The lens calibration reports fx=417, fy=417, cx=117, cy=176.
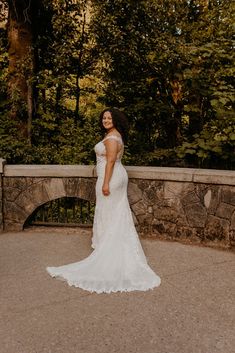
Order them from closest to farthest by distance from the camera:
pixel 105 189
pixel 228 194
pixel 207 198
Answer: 1. pixel 105 189
2. pixel 228 194
3. pixel 207 198

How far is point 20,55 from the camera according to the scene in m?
8.90

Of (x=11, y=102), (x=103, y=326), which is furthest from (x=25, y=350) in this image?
(x=11, y=102)

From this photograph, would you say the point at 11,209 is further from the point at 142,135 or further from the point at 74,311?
the point at 142,135

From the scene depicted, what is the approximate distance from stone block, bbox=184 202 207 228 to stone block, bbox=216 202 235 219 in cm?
20

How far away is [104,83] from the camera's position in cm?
976

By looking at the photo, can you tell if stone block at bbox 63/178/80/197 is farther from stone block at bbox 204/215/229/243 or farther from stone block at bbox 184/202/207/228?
stone block at bbox 204/215/229/243

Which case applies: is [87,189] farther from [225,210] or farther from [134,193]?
[225,210]

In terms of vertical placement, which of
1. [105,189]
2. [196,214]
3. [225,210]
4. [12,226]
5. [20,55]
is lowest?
[12,226]

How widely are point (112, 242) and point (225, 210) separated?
1661 millimetres

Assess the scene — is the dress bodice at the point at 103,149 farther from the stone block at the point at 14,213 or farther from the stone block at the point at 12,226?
the stone block at the point at 12,226

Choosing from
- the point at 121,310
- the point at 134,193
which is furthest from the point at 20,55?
the point at 121,310

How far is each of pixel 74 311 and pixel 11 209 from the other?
288 cm

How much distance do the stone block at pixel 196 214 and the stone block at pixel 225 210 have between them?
0.20m

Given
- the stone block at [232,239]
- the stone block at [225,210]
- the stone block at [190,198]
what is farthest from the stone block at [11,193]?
the stone block at [232,239]
